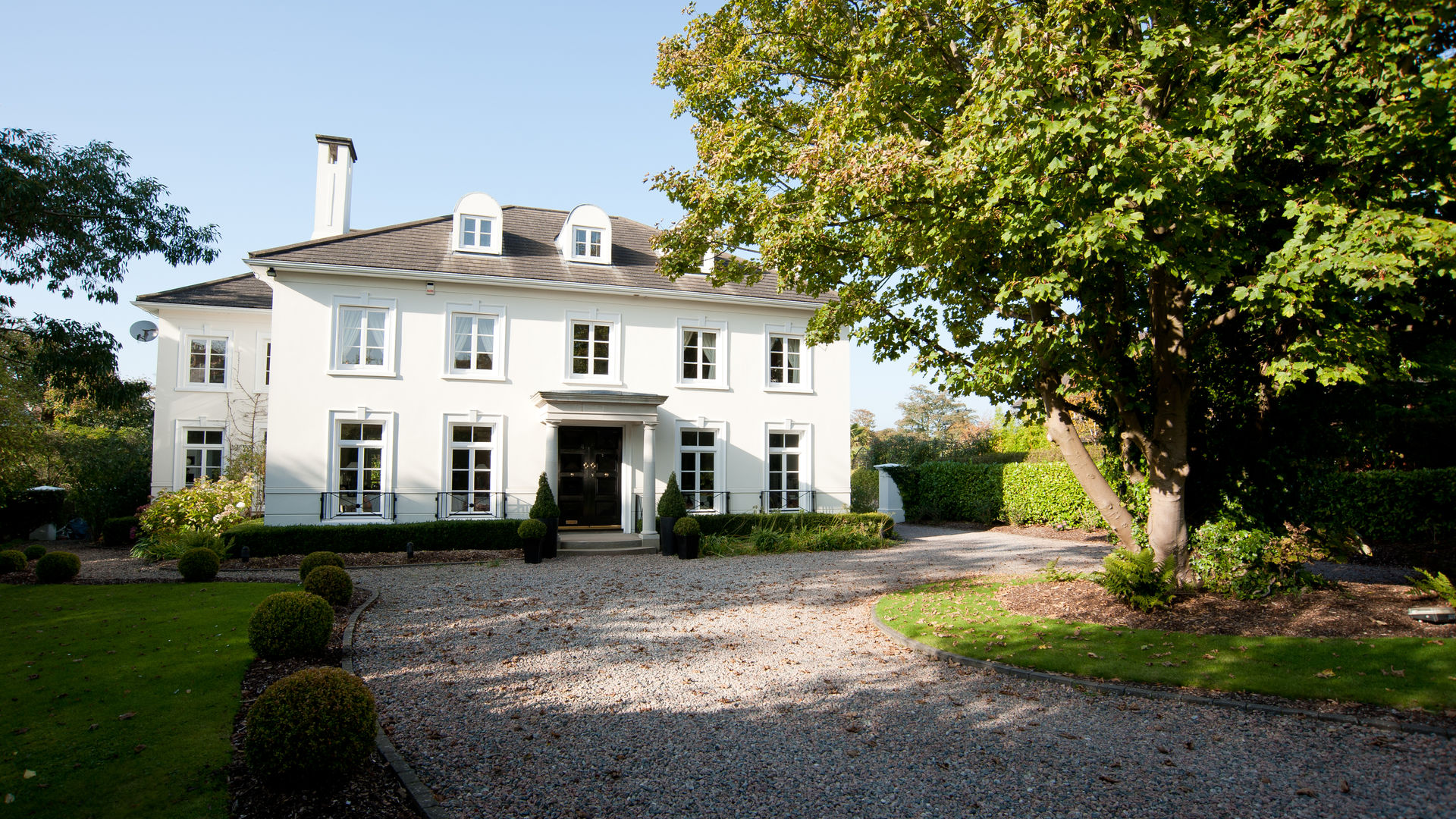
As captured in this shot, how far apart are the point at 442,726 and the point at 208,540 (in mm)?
11862

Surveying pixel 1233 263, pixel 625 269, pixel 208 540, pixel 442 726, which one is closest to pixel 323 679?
pixel 442 726

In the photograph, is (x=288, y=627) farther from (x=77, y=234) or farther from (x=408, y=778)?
(x=77, y=234)

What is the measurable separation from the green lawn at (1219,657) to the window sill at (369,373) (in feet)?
42.9

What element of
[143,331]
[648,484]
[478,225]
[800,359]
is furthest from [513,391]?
[143,331]

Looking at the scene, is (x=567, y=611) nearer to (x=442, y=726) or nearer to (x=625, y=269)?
(x=442, y=726)

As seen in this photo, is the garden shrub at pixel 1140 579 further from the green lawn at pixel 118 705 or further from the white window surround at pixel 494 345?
the white window surround at pixel 494 345

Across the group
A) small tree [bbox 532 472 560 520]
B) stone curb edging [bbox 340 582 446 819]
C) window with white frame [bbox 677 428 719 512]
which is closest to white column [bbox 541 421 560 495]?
small tree [bbox 532 472 560 520]

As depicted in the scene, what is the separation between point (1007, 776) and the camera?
4.59 m

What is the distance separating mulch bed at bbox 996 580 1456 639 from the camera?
296 inches

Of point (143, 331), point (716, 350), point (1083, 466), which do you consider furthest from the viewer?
point (143, 331)

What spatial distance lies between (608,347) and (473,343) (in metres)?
3.21

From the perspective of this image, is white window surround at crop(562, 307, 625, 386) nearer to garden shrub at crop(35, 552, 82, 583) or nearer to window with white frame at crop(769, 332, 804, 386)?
window with white frame at crop(769, 332, 804, 386)

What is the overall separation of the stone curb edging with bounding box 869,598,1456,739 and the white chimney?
60.0ft

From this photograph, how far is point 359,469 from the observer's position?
1672 cm
